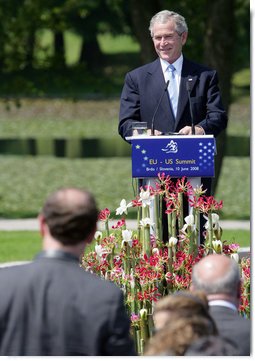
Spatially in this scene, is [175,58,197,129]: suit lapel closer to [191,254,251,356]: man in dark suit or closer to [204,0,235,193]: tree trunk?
[191,254,251,356]: man in dark suit

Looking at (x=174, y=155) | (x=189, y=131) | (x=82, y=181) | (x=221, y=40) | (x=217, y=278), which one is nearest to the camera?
(x=217, y=278)

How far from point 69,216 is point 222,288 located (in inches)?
25.9

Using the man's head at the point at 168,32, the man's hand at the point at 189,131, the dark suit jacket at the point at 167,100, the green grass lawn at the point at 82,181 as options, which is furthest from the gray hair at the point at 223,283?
the green grass lawn at the point at 82,181

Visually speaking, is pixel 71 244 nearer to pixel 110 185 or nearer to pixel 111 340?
pixel 111 340

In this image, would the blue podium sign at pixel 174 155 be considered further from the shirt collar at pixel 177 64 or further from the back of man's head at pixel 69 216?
the back of man's head at pixel 69 216

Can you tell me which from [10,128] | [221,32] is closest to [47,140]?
[10,128]

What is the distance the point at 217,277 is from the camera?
490 centimetres

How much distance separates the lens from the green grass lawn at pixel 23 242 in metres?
13.4

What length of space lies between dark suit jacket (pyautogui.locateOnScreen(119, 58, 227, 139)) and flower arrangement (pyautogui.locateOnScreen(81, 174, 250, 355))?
54cm

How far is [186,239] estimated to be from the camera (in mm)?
7695

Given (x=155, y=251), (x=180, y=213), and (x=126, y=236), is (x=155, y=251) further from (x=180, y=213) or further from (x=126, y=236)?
(x=180, y=213)

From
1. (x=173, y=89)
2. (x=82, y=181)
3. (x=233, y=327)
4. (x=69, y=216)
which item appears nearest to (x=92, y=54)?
(x=82, y=181)

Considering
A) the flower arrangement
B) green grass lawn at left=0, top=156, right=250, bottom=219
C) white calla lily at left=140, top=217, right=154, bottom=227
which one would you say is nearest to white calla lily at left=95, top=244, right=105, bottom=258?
the flower arrangement

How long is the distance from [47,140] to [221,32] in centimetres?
2422
